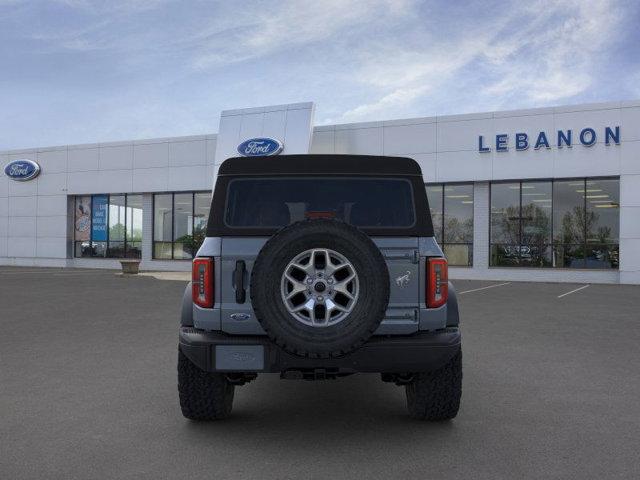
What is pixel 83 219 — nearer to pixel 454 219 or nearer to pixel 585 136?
pixel 454 219

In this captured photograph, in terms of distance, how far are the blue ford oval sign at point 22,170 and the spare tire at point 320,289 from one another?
1325 inches

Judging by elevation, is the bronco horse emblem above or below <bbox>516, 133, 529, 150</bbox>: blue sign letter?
below

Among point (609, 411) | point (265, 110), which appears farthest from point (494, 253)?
point (609, 411)

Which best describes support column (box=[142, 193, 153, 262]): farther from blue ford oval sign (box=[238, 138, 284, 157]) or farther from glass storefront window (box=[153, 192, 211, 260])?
blue ford oval sign (box=[238, 138, 284, 157])

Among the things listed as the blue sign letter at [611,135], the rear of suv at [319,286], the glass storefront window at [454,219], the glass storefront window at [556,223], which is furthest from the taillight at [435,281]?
the glass storefront window at [454,219]

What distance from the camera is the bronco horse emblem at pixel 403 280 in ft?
13.3

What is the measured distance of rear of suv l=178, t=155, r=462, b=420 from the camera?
3760mm

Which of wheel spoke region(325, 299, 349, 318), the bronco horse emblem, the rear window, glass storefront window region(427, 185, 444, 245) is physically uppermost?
glass storefront window region(427, 185, 444, 245)

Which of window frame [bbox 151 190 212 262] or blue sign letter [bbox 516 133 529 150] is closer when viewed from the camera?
blue sign letter [bbox 516 133 529 150]

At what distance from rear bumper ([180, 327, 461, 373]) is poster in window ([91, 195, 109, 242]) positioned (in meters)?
30.5

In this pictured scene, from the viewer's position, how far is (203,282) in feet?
13.4

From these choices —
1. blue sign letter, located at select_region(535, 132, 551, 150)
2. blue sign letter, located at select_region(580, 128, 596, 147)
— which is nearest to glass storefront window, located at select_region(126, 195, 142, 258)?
blue sign letter, located at select_region(535, 132, 551, 150)

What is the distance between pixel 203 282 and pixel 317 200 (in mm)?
1081

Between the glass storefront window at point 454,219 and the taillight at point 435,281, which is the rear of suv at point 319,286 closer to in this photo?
the taillight at point 435,281
